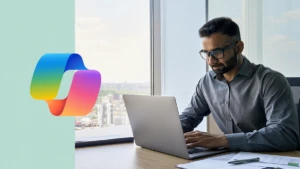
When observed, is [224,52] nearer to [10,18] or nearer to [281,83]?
[281,83]

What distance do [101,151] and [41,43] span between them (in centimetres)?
66

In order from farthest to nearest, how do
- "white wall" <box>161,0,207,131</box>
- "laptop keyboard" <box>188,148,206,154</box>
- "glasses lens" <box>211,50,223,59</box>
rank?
1. "white wall" <box>161,0,207,131</box>
2. "glasses lens" <box>211,50,223,59</box>
3. "laptop keyboard" <box>188,148,206,154</box>

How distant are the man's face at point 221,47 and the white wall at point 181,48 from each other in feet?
2.82

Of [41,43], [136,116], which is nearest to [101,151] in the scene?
[136,116]

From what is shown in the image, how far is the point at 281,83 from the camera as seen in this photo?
1.61 m

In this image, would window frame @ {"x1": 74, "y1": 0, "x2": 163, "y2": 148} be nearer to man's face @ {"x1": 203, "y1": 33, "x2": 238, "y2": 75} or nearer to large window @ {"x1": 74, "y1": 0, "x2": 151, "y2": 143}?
large window @ {"x1": 74, "y1": 0, "x2": 151, "y2": 143}

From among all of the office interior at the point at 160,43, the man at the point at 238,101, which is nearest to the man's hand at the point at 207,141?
the man at the point at 238,101

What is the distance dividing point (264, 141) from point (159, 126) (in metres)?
0.45

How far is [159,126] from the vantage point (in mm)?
1389

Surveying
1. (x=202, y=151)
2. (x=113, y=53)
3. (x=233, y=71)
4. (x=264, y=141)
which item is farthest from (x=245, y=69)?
(x=113, y=53)

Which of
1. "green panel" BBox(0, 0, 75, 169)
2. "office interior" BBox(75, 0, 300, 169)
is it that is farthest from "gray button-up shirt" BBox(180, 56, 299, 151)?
"green panel" BBox(0, 0, 75, 169)

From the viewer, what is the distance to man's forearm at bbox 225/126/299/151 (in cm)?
139

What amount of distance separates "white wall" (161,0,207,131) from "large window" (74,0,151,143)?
0.52 feet

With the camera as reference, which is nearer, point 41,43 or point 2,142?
point 2,142
